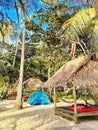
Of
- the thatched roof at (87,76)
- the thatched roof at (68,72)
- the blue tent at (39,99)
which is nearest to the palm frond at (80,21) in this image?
the thatched roof at (68,72)

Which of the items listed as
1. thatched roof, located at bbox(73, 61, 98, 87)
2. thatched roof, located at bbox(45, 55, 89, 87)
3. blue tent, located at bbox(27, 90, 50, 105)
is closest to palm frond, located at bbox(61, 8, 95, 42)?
thatched roof, located at bbox(45, 55, 89, 87)

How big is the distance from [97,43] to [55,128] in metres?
4.79

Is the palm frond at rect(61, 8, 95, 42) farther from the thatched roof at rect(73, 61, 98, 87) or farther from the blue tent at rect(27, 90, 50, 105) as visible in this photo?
the blue tent at rect(27, 90, 50, 105)

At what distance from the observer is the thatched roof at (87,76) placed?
1060 cm

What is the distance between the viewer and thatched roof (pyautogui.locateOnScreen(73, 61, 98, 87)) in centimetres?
1060

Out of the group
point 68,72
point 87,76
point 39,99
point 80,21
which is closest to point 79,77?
point 87,76

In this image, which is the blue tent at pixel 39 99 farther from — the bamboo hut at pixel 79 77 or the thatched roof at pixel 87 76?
the thatched roof at pixel 87 76

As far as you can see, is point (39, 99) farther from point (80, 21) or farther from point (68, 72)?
point (68, 72)

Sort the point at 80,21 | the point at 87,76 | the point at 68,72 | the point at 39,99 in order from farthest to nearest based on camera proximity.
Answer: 1. the point at 39,99
2. the point at 80,21
3. the point at 68,72
4. the point at 87,76

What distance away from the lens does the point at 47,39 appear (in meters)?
23.3

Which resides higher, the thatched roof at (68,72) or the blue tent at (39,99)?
the thatched roof at (68,72)

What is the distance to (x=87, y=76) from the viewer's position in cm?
1097

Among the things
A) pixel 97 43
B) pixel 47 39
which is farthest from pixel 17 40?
pixel 97 43

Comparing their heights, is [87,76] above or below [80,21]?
below
